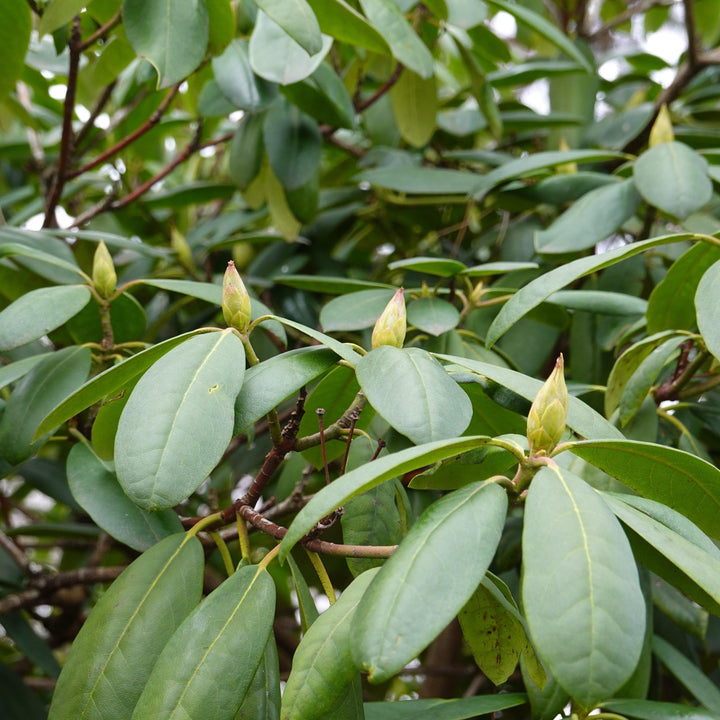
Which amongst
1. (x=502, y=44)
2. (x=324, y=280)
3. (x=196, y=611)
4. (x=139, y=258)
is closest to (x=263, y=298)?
(x=139, y=258)

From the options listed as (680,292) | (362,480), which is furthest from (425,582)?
(680,292)

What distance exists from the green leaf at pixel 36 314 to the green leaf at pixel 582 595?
49 centimetres

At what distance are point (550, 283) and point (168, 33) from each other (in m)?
0.49

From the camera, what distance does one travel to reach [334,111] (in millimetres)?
1130

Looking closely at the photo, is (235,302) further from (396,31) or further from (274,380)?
(396,31)

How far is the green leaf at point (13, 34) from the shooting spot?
100 cm

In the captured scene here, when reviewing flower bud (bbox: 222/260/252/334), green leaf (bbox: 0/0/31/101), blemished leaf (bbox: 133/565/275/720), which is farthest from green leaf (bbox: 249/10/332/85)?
blemished leaf (bbox: 133/565/275/720)

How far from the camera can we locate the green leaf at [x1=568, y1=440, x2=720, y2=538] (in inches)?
20.9

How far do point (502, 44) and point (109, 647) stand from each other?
1119 millimetres

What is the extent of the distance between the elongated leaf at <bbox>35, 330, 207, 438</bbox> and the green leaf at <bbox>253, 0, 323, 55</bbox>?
313 mm

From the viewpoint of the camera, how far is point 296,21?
Result: 757 mm

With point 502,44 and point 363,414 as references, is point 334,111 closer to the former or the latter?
point 502,44

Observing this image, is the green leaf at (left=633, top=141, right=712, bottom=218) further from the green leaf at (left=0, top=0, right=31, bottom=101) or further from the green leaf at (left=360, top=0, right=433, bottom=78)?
the green leaf at (left=0, top=0, right=31, bottom=101)

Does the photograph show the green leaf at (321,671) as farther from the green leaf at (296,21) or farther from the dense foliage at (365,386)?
the green leaf at (296,21)
